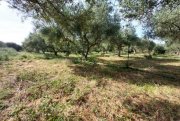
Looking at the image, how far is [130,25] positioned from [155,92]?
16.0ft

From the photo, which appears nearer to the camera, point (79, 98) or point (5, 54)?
point (79, 98)

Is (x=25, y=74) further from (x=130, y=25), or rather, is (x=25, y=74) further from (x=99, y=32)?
(x=99, y=32)

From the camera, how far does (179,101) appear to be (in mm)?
11414

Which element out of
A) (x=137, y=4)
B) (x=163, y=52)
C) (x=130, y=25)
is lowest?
(x=163, y=52)

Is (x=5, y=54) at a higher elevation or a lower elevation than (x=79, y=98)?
higher

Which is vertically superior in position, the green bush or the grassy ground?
the green bush

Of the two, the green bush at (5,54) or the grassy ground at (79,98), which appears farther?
the green bush at (5,54)

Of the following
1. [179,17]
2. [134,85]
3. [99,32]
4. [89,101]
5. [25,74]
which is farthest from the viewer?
[99,32]

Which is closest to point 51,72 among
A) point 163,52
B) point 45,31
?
point 45,31

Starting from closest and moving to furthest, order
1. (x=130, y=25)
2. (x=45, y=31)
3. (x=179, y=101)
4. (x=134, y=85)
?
(x=179, y=101), (x=134, y=85), (x=130, y=25), (x=45, y=31)

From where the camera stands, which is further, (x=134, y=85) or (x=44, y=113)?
(x=134, y=85)

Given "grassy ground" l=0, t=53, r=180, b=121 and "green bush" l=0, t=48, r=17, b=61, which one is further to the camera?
"green bush" l=0, t=48, r=17, b=61

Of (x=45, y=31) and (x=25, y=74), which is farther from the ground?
(x=45, y=31)

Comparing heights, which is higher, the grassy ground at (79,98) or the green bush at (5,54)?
the green bush at (5,54)
